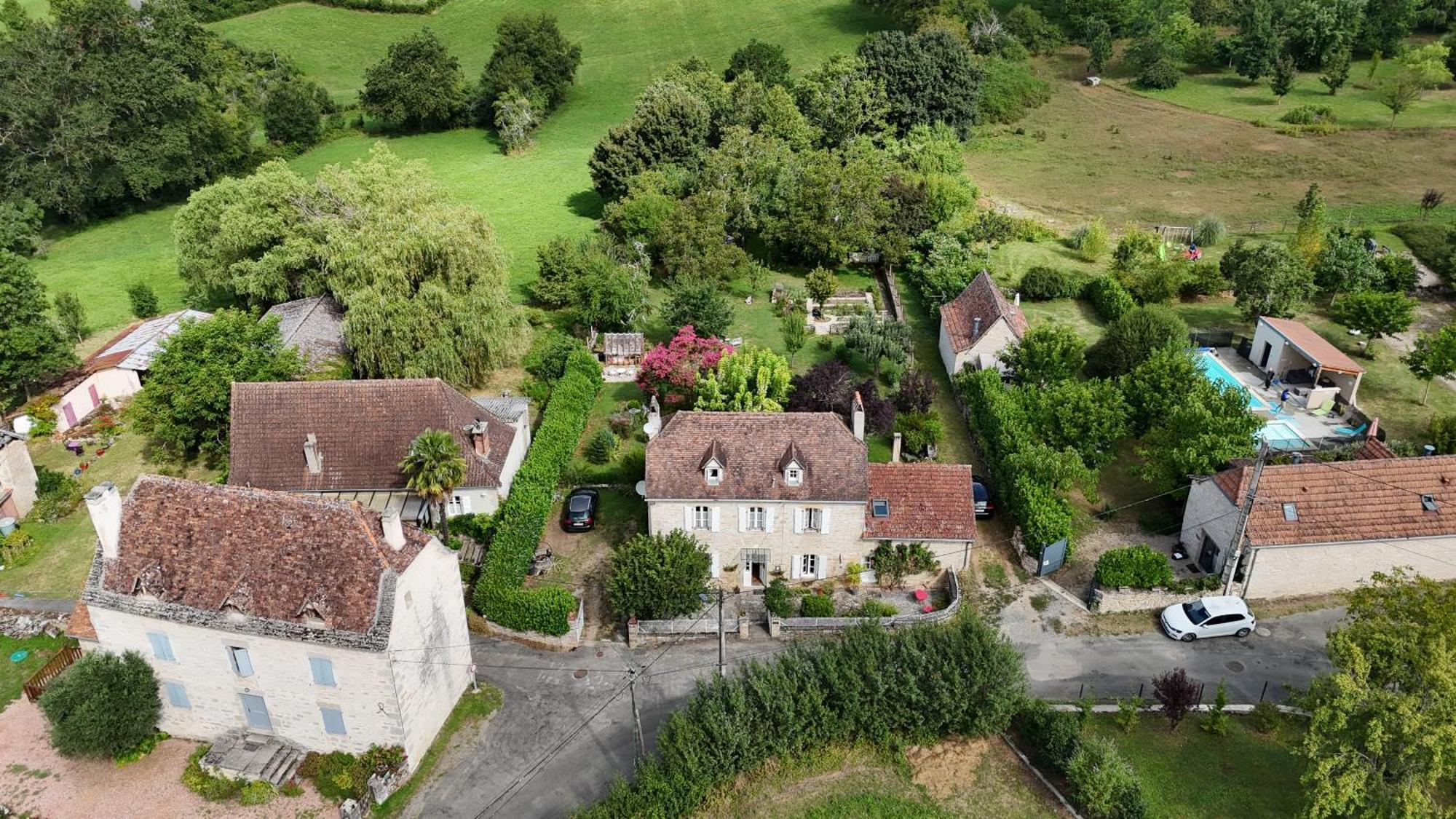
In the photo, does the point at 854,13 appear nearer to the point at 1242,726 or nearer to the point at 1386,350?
the point at 1386,350

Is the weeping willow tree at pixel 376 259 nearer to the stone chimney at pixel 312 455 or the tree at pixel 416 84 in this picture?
the stone chimney at pixel 312 455

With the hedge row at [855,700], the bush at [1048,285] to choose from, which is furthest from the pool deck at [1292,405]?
the hedge row at [855,700]

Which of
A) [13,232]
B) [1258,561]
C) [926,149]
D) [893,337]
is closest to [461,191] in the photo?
[13,232]

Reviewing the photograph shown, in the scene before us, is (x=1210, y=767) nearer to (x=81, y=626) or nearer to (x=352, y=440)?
(x=352, y=440)

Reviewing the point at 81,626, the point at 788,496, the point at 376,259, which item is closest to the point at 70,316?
the point at 376,259

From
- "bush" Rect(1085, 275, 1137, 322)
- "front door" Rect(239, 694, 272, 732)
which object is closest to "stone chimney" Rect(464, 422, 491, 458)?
"front door" Rect(239, 694, 272, 732)

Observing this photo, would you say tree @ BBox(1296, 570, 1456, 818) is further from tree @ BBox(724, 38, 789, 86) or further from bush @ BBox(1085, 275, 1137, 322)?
tree @ BBox(724, 38, 789, 86)
